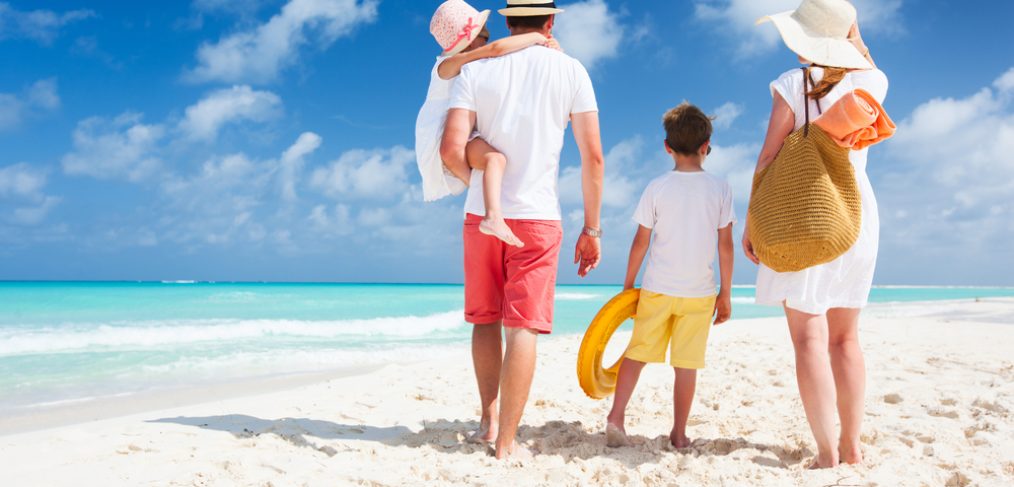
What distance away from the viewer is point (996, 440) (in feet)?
10.1

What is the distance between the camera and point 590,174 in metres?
2.95

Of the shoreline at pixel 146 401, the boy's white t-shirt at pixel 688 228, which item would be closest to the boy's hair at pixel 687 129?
the boy's white t-shirt at pixel 688 228

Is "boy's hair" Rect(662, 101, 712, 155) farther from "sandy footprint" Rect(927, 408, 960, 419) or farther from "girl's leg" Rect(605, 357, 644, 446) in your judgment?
"sandy footprint" Rect(927, 408, 960, 419)

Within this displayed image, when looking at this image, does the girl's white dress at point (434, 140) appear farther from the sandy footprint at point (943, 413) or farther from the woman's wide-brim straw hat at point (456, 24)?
the sandy footprint at point (943, 413)

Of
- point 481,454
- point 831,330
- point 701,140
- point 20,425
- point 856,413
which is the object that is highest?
point 701,140

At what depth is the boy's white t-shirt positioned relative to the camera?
3072 millimetres

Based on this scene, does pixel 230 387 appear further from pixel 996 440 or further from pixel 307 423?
pixel 996 440

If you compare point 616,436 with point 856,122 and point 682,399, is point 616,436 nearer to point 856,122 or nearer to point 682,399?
point 682,399

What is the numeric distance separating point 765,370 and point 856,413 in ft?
9.10

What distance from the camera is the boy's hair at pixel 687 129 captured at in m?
3.10

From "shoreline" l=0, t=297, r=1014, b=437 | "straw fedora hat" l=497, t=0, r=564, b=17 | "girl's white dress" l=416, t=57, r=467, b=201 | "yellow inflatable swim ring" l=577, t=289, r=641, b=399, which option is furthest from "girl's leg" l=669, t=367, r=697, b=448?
"shoreline" l=0, t=297, r=1014, b=437

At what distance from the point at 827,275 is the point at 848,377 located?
1.55 ft

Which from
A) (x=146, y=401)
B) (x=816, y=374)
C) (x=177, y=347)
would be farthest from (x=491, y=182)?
(x=177, y=347)

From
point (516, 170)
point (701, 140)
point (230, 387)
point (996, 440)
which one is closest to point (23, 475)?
point (516, 170)
